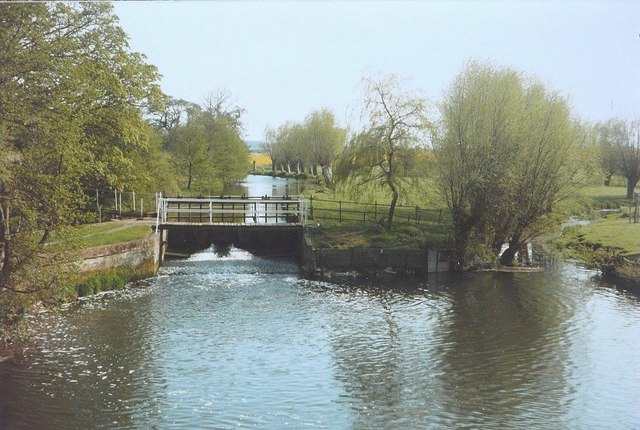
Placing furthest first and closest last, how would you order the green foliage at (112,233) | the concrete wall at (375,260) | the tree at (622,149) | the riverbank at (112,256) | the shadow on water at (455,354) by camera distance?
the tree at (622,149) < the concrete wall at (375,260) < the green foliage at (112,233) < the riverbank at (112,256) < the shadow on water at (455,354)

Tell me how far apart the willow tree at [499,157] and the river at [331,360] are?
5321 mm

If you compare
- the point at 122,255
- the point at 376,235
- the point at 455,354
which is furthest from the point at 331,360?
the point at 376,235

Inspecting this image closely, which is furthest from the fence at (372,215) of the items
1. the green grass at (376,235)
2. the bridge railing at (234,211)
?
the bridge railing at (234,211)

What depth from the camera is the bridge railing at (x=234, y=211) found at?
30500 millimetres

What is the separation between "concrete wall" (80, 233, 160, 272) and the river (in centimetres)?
151

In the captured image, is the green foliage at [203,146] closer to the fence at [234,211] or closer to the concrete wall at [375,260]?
the fence at [234,211]

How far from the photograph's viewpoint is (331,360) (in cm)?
1553

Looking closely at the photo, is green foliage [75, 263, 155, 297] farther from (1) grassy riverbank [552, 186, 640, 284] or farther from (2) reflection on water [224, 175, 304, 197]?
(2) reflection on water [224, 175, 304, 197]

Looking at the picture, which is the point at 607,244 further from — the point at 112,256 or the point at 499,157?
the point at 112,256

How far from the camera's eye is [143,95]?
18578 mm

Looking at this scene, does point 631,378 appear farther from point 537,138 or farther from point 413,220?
point 413,220

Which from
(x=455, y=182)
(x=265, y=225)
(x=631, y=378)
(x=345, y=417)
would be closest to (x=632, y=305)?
(x=631, y=378)

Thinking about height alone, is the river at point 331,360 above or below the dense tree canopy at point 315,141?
below

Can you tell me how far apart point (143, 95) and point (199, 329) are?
22.8 ft
